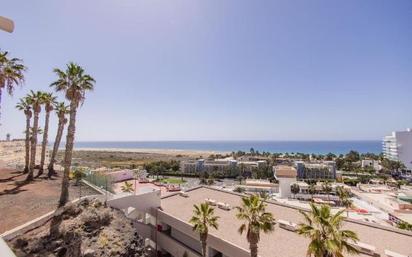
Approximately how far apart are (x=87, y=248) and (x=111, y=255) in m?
1.61

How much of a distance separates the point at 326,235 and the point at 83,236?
48.6 feet

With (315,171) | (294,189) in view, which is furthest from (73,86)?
(315,171)

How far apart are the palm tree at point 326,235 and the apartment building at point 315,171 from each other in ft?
300

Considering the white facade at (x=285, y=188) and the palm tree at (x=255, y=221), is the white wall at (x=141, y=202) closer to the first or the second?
the palm tree at (x=255, y=221)

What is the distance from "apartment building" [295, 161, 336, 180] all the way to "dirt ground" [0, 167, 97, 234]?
8873 centimetres

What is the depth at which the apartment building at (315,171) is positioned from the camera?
95062 millimetres

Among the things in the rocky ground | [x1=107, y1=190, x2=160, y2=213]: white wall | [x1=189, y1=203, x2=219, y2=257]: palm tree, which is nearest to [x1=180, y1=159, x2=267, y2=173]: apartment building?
[x1=107, y1=190, x2=160, y2=213]: white wall

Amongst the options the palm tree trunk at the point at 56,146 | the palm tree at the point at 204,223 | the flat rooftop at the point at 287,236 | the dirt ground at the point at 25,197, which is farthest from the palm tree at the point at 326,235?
the palm tree trunk at the point at 56,146

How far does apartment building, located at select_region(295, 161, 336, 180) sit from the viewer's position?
95.1 meters

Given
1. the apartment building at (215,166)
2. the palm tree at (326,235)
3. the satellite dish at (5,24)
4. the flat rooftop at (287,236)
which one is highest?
the satellite dish at (5,24)

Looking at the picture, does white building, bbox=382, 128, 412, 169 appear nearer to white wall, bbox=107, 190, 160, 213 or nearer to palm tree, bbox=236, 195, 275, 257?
white wall, bbox=107, 190, 160, 213

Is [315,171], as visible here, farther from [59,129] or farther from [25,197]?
[25,197]

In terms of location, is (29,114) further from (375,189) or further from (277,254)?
(375,189)

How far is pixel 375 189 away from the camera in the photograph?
70.8 metres
